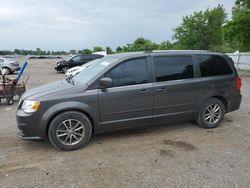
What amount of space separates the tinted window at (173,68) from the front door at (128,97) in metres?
0.27

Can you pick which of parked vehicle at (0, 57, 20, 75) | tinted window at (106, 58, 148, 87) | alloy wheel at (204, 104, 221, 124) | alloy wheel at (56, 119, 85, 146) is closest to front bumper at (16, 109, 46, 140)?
alloy wheel at (56, 119, 85, 146)

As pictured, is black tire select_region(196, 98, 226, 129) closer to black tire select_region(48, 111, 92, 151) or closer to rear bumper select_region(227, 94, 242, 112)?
rear bumper select_region(227, 94, 242, 112)

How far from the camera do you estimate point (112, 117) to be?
13.2 feet

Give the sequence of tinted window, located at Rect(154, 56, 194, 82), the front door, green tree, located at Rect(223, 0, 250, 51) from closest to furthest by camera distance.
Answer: the front door
tinted window, located at Rect(154, 56, 194, 82)
green tree, located at Rect(223, 0, 250, 51)

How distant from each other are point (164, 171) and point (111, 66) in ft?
6.72

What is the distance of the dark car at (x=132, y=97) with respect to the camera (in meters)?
3.70

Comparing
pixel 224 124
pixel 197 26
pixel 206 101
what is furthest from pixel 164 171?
pixel 197 26

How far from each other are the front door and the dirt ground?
1.43 feet

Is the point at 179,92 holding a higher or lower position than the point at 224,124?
higher

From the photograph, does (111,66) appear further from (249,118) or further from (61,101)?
(249,118)

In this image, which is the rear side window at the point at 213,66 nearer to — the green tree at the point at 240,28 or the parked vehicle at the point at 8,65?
the green tree at the point at 240,28

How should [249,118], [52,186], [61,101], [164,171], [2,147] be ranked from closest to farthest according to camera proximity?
[52,186] < [164,171] < [61,101] < [2,147] < [249,118]

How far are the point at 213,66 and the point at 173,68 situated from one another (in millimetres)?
1041

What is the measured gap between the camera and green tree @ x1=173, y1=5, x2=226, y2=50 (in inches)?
1201
